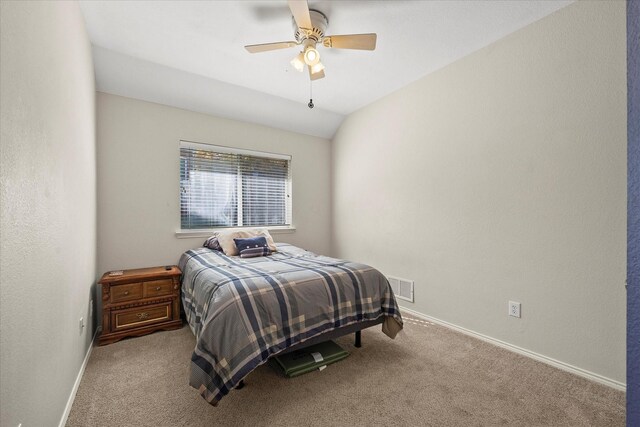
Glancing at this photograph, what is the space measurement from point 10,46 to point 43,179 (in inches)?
20.4

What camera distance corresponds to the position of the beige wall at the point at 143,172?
9.07 ft

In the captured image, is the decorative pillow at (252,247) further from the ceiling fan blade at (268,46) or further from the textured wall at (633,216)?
the textured wall at (633,216)

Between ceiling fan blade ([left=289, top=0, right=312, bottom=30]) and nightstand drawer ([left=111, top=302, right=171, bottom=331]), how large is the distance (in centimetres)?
268

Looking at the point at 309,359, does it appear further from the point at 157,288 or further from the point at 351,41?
the point at 351,41

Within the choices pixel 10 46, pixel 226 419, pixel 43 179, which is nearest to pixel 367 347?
pixel 226 419

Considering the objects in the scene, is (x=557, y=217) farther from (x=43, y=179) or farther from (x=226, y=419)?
(x=43, y=179)

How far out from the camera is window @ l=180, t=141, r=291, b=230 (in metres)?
3.30

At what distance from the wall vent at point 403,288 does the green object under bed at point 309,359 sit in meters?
1.28

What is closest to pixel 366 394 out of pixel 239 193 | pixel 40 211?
pixel 40 211

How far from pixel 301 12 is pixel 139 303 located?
2.74m

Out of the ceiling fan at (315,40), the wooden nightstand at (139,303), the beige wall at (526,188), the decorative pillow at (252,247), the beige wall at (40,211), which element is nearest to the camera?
the beige wall at (40,211)

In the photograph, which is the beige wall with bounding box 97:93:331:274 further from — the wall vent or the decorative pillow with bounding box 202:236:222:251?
the wall vent

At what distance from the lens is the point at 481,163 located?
8.12 feet

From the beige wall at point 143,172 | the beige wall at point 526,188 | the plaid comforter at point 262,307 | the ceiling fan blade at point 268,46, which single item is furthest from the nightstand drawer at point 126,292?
the beige wall at point 526,188
